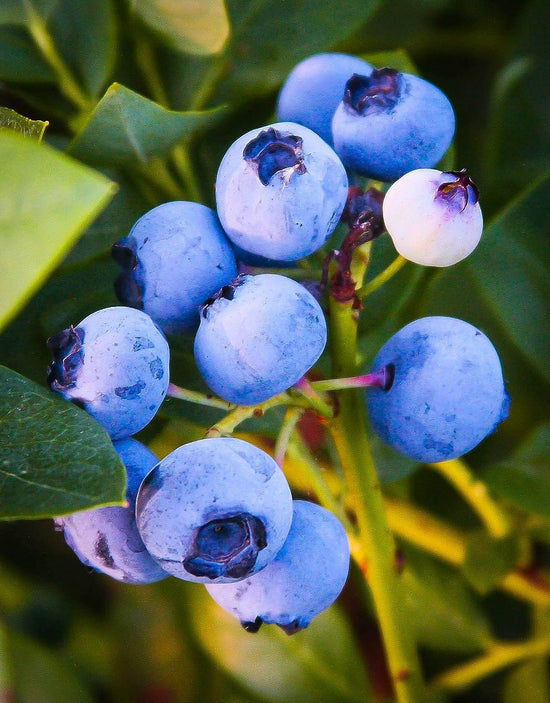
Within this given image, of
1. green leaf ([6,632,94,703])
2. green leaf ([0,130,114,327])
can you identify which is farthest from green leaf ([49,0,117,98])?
green leaf ([6,632,94,703])

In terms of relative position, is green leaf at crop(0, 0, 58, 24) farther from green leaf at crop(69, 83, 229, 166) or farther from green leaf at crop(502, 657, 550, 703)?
green leaf at crop(502, 657, 550, 703)

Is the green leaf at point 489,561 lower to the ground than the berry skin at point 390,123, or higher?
lower

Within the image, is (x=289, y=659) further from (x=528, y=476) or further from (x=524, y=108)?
(x=524, y=108)

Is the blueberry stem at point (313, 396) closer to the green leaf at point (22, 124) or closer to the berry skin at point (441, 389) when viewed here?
the berry skin at point (441, 389)

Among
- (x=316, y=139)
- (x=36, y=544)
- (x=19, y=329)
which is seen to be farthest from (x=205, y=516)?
(x=36, y=544)

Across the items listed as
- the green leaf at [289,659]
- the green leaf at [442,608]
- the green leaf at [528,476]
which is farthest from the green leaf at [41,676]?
the green leaf at [528,476]

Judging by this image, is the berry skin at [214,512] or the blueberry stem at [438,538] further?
the blueberry stem at [438,538]

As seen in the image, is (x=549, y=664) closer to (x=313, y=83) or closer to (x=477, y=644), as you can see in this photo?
(x=477, y=644)
